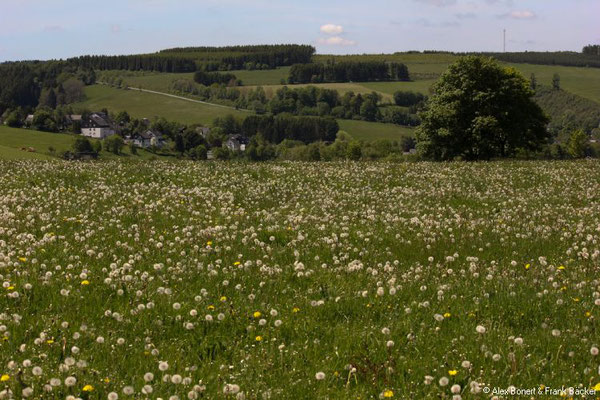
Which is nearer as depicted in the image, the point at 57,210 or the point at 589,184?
the point at 57,210

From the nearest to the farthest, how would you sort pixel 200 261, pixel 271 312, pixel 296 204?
pixel 271 312 < pixel 200 261 < pixel 296 204

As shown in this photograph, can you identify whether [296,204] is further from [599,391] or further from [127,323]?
[599,391]

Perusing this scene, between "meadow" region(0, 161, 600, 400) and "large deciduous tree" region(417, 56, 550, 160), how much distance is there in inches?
1454

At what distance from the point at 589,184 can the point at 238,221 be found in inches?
520

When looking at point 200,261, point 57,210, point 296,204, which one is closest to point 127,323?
point 200,261

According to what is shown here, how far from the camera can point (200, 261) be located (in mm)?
9727

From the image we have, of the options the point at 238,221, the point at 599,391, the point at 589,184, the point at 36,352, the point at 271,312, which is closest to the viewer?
the point at 599,391

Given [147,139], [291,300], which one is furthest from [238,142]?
[291,300]

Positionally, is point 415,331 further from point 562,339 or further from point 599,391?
point 599,391

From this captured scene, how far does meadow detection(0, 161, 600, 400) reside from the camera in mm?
5723

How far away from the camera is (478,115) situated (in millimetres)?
51688

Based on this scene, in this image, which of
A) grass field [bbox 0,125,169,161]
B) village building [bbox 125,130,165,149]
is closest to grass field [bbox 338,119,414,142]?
village building [bbox 125,130,165,149]

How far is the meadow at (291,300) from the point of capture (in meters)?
5.72

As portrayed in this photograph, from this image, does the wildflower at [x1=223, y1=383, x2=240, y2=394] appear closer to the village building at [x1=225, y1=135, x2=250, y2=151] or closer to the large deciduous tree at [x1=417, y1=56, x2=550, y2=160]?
the large deciduous tree at [x1=417, y1=56, x2=550, y2=160]
